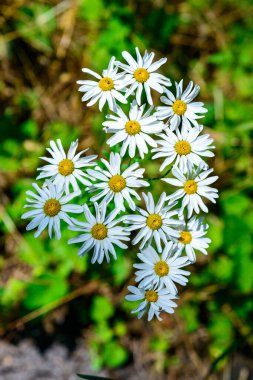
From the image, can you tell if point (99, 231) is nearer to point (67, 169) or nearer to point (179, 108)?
point (67, 169)

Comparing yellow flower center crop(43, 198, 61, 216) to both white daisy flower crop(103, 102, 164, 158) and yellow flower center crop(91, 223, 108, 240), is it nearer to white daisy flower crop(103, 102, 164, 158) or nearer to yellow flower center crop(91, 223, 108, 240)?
A: yellow flower center crop(91, 223, 108, 240)

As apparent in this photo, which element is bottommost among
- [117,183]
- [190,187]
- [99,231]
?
[99,231]

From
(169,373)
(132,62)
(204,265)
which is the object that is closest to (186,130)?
(132,62)

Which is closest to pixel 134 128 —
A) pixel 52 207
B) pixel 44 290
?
pixel 52 207

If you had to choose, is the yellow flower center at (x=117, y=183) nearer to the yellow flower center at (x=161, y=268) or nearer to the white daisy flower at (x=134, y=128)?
the white daisy flower at (x=134, y=128)

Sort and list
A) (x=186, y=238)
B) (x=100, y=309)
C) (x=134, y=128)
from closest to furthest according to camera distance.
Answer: (x=134, y=128)
(x=186, y=238)
(x=100, y=309)

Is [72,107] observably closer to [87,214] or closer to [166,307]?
[87,214]
